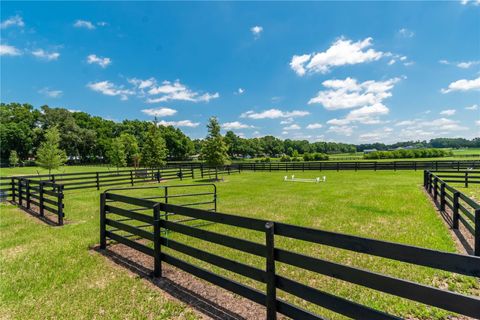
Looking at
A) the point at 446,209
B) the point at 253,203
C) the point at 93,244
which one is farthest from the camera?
the point at 253,203

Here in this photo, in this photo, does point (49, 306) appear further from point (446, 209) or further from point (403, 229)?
point (446, 209)

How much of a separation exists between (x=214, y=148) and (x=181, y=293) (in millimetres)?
22814

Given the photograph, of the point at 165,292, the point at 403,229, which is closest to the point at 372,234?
the point at 403,229

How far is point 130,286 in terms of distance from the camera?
175 inches

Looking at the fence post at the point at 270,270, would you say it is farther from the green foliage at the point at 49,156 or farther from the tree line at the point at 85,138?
the tree line at the point at 85,138

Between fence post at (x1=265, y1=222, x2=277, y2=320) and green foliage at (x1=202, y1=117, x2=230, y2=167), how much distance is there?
77.5 ft

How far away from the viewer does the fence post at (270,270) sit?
3109 millimetres

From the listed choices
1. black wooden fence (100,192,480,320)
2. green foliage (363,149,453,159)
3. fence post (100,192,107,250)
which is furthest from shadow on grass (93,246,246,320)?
green foliage (363,149,453,159)

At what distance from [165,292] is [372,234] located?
5.71 m

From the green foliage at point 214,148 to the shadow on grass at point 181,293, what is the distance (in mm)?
21005

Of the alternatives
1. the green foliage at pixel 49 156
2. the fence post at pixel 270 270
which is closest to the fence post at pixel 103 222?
A: the fence post at pixel 270 270

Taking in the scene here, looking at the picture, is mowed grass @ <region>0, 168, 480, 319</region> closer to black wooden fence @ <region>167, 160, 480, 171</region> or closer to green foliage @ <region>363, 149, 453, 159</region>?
black wooden fence @ <region>167, 160, 480, 171</region>

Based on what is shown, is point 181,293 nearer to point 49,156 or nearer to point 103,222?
point 103,222

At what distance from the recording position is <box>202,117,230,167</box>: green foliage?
2664cm
